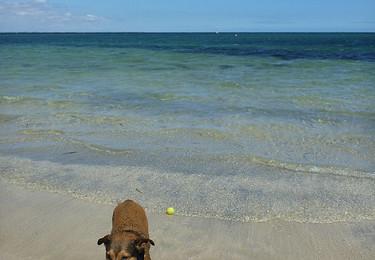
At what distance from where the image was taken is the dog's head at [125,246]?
170 inches

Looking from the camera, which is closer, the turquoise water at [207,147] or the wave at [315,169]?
the turquoise water at [207,147]

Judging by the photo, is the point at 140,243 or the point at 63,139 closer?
the point at 140,243

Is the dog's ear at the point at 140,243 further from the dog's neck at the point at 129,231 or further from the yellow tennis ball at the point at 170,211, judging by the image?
the yellow tennis ball at the point at 170,211

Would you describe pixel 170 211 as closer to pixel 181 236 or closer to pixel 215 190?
pixel 181 236

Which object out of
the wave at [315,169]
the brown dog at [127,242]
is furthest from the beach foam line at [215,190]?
the brown dog at [127,242]

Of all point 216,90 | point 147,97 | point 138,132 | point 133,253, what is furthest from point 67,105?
point 133,253

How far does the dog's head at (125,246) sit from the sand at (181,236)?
813 mm

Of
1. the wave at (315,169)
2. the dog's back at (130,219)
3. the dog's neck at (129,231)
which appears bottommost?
the wave at (315,169)

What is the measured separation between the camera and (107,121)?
39.3ft

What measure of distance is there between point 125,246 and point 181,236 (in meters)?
1.37

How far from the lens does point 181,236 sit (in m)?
5.66

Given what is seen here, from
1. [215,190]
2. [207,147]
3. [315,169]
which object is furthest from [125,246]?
[207,147]

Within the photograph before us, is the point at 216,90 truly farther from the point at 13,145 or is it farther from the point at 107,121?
the point at 13,145

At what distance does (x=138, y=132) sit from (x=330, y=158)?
4.29 metres
